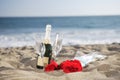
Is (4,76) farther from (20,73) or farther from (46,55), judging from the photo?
(46,55)

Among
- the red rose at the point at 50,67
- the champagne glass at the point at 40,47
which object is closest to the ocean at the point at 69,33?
the champagne glass at the point at 40,47

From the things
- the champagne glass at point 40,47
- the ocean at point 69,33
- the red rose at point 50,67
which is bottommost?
the ocean at point 69,33

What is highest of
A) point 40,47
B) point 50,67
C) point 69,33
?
point 40,47

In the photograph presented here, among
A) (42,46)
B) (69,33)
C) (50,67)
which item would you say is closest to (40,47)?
(42,46)

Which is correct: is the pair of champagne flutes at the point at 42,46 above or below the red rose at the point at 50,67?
above

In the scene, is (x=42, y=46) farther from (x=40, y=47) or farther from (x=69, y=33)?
(x=69, y=33)

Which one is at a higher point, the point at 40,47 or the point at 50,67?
the point at 40,47

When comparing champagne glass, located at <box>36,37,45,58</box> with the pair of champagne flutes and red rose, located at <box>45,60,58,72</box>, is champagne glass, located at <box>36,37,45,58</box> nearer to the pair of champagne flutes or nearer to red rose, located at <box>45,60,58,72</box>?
the pair of champagne flutes

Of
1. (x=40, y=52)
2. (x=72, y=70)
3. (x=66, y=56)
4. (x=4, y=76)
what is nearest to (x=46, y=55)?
(x=40, y=52)

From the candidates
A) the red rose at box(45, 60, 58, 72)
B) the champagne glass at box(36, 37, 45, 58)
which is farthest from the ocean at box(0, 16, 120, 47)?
the red rose at box(45, 60, 58, 72)

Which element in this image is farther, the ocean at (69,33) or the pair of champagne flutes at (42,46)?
the ocean at (69,33)

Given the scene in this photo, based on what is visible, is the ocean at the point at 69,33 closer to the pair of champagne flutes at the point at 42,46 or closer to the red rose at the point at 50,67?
the pair of champagne flutes at the point at 42,46

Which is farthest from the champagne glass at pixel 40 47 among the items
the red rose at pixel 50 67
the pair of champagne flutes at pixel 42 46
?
the red rose at pixel 50 67

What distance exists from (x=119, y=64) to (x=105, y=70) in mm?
324
